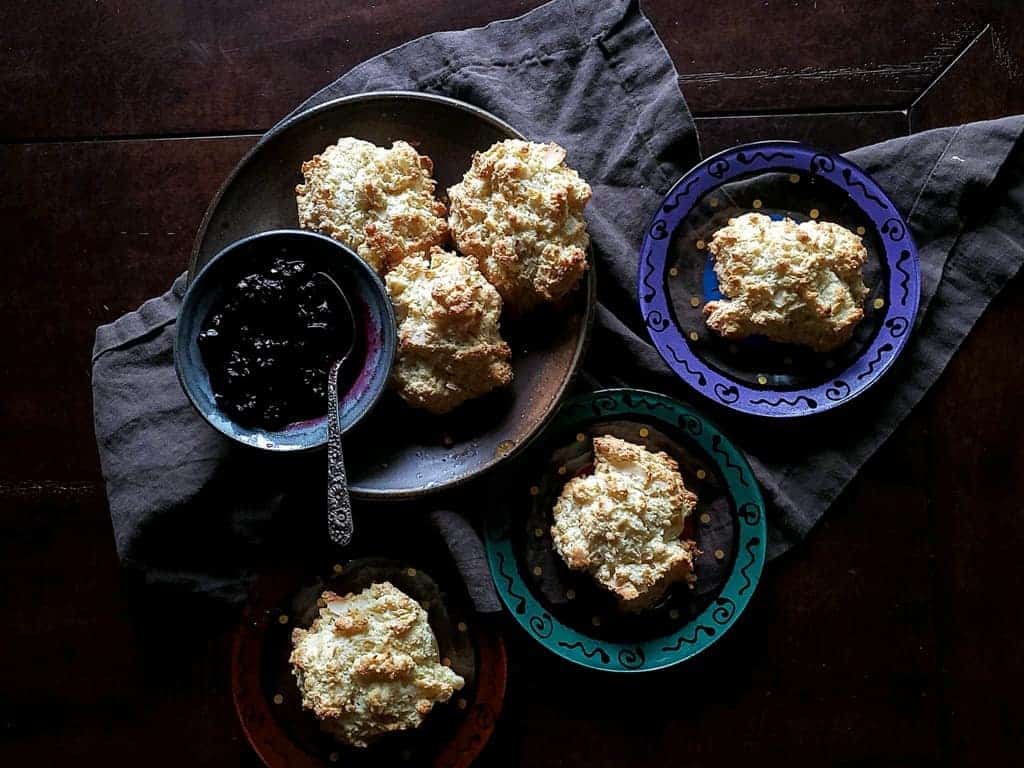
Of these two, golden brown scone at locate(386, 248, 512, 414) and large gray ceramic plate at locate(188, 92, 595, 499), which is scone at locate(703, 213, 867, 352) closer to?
large gray ceramic plate at locate(188, 92, 595, 499)

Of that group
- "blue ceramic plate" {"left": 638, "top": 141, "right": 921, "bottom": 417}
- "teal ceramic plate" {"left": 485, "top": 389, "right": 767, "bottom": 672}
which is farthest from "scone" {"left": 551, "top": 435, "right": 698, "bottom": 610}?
"blue ceramic plate" {"left": 638, "top": 141, "right": 921, "bottom": 417}

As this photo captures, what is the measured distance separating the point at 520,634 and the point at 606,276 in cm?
129

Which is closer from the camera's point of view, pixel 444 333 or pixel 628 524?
pixel 444 333

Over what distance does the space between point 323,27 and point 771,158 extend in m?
1.68

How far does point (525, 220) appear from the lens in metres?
3.06

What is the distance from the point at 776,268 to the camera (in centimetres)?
325

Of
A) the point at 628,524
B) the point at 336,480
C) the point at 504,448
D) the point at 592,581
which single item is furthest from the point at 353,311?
the point at 592,581

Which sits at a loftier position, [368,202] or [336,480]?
[368,202]

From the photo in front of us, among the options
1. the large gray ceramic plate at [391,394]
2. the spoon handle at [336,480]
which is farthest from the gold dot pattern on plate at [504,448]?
the spoon handle at [336,480]

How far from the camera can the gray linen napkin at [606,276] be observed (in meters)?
3.34

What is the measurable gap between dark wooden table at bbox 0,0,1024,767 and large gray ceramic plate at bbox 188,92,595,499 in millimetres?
364

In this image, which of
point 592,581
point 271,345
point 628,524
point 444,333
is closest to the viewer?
point 271,345

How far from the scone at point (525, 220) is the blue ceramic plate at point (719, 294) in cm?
41

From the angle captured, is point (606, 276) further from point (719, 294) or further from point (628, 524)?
point (628, 524)
